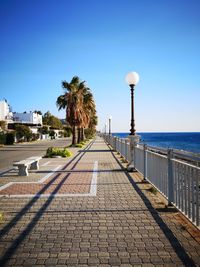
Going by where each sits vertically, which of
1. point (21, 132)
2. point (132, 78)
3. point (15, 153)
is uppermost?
point (132, 78)

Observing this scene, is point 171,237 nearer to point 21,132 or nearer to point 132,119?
point 132,119

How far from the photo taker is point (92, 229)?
5191 millimetres

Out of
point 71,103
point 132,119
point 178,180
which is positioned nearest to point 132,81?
point 132,119

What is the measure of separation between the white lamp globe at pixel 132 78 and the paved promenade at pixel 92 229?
4965 millimetres

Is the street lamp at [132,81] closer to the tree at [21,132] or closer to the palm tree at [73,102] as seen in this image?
the palm tree at [73,102]

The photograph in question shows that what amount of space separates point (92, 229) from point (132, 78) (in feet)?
26.4

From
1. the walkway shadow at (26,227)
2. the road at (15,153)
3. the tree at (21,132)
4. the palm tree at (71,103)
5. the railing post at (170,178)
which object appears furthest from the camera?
the tree at (21,132)

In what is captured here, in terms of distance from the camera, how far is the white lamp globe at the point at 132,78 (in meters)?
12.0

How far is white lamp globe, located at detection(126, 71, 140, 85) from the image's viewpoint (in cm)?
1204

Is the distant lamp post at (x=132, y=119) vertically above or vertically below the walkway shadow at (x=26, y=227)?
above

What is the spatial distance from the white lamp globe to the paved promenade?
4965 mm

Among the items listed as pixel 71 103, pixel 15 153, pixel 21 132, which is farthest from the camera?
pixel 21 132

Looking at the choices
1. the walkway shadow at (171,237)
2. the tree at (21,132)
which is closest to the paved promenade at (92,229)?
the walkway shadow at (171,237)

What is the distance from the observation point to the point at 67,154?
2038cm
